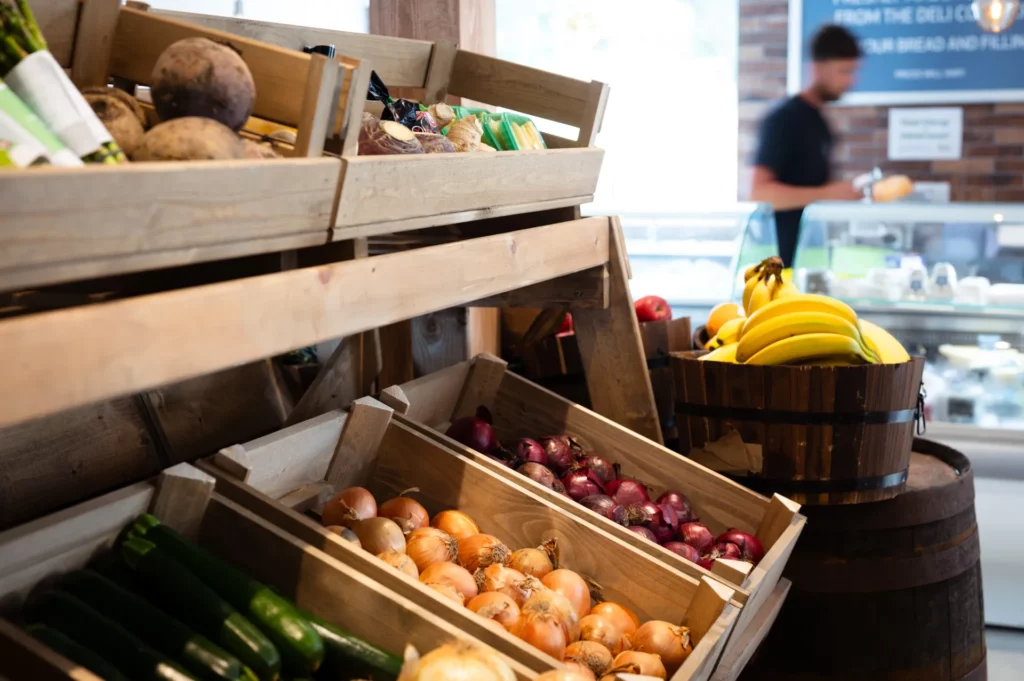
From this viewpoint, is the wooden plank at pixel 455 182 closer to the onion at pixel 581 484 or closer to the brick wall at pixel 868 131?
the onion at pixel 581 484

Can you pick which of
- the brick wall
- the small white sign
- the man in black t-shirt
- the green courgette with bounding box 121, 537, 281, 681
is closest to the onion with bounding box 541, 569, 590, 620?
the green courgette with bounding box 121, 537, 281, 681

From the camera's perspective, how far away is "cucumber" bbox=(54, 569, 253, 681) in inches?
40.8

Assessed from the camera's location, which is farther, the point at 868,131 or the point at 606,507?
the point at 868,131

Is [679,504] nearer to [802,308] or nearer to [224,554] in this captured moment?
[802,308]

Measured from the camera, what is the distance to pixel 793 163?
561cm

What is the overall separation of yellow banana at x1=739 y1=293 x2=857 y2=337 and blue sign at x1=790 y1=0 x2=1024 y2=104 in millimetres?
5105

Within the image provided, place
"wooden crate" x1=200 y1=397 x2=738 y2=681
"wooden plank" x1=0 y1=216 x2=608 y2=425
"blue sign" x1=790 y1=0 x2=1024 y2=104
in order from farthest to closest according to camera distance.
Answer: "blue sign" x1=790 y1=0 x2=1024 y2=104, "wooden crate" x1=200 y1=397 x2=738 y2=681, "wooden plank" x1=0 y1=216 x2=608 y2=425

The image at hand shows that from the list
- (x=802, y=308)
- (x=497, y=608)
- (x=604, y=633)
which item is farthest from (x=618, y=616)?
(x=802, y=308)

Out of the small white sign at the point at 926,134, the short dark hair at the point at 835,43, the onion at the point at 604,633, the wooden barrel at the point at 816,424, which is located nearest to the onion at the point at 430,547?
the onion at the point at 604,633

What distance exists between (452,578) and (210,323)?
63 cm

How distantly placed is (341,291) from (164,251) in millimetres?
244

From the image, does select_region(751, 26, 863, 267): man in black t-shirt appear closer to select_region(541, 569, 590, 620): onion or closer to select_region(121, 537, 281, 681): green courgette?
select_region(541, 569, 590, 620): onion

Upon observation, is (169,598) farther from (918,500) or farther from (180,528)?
(918,500)

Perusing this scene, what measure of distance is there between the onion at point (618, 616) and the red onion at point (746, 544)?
0.33 meters
